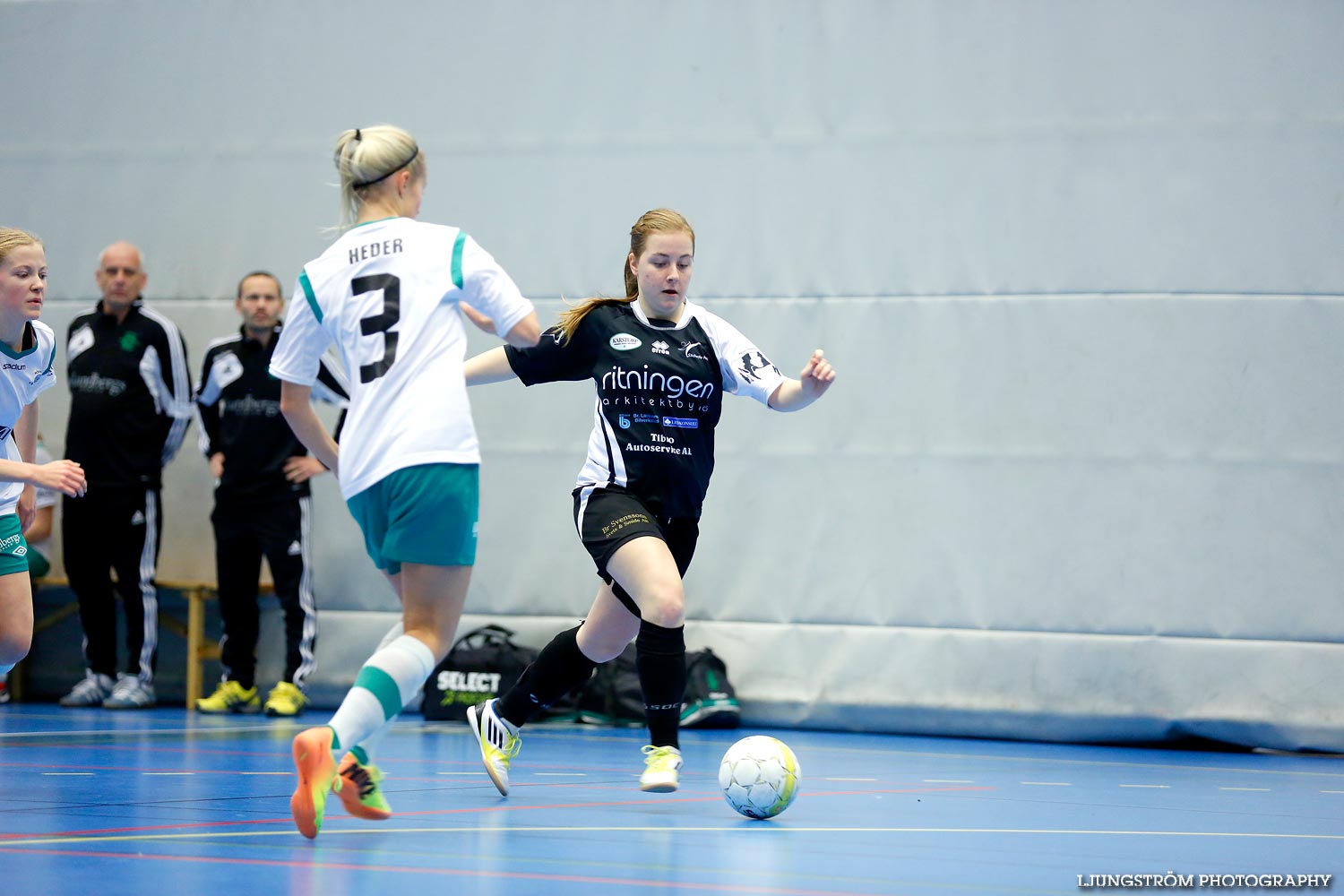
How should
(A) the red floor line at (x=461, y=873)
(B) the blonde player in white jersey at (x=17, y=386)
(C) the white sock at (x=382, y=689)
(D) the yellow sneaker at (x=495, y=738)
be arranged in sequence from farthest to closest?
(D) the yellow sneaker at (x=495, y=738) < (B) the blonde player in white jersey at (x=17, y=386) < (C) the white sock at (x=382, y=689) < (A) the red floor line at (x=461, y=873)

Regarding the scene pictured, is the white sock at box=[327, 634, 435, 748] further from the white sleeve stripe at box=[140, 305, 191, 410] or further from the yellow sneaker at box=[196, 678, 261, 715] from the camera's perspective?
the white sleeve stripe at box=[140, 305, 191, 410]

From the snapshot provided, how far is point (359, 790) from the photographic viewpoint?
3885 millimetres

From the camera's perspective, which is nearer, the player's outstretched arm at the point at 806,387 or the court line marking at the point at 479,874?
the court line marking at the point at 479,874

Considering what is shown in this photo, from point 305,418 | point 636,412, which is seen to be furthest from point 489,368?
point 305,418

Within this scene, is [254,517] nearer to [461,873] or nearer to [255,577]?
[255,577]

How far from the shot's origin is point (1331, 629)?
315 inches

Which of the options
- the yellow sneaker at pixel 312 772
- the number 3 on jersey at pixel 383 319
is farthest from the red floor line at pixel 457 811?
the number 3 on jersey at pixel 383 319

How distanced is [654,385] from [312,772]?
6.57ft

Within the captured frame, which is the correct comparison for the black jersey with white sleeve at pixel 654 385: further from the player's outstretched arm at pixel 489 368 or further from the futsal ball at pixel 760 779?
the futsal ball at pixel 760 779

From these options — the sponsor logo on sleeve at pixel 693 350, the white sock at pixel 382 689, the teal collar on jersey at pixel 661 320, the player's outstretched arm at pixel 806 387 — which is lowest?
the white sock at pixel 382 689

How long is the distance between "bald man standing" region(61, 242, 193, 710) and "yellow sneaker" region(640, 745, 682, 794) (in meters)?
5.44

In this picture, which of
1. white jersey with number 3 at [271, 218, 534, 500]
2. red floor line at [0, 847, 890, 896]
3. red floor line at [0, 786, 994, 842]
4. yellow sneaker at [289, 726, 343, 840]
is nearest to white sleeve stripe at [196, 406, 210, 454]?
red floor line at [0, 786, 994, 842]

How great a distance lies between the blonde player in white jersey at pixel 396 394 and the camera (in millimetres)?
3885

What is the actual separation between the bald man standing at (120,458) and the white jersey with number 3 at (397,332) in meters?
5.52
